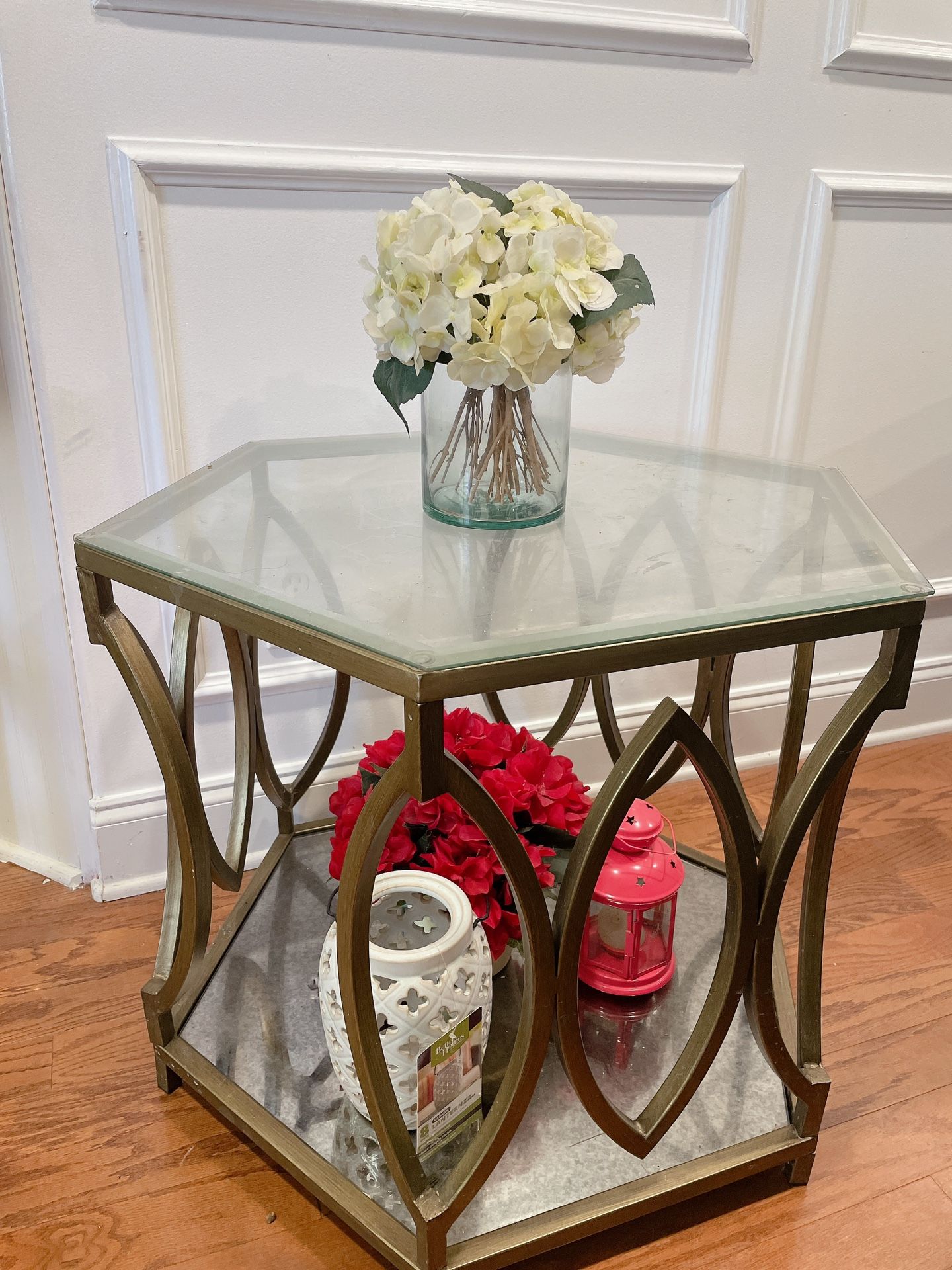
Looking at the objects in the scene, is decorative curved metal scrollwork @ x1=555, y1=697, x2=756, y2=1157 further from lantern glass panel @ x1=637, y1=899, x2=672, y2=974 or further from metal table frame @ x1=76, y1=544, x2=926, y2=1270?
lantern glass panel @ x1=637, y1=899, x2=672, y2=974

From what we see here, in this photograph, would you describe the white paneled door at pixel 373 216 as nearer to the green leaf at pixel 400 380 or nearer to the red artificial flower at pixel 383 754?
the red artificial flower at pixel 383 754

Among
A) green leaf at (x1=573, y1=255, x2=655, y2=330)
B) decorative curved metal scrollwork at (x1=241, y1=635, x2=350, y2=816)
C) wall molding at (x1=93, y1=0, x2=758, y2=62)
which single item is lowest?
decorative curved metal scrollwork at (x1=241, y1=635, x2=350, y2=816)

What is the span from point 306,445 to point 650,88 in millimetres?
576

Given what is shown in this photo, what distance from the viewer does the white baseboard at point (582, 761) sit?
1.20 m

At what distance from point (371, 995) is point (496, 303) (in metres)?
0.50

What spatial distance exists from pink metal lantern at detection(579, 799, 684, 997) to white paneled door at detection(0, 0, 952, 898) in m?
0.39

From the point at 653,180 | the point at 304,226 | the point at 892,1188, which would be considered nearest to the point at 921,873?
the point at 892,1188

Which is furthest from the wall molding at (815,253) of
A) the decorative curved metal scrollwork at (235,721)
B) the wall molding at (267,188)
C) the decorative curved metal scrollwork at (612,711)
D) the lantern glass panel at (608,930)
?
the decorative curved metal scrollwork at (235,721)

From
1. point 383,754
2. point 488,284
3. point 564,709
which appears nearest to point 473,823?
point 383,754

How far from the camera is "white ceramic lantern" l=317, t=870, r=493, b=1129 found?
0.76 meters

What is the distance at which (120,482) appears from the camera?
107 centimetres

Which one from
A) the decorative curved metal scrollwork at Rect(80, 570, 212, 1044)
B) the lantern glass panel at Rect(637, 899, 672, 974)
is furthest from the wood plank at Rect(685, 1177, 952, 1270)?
the decorative curved metal scrollwork at Rect(80, 570, 212, 1044)

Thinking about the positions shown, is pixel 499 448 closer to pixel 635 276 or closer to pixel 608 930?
pixel 635 276

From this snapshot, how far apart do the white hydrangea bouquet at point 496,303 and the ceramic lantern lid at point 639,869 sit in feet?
1.22
